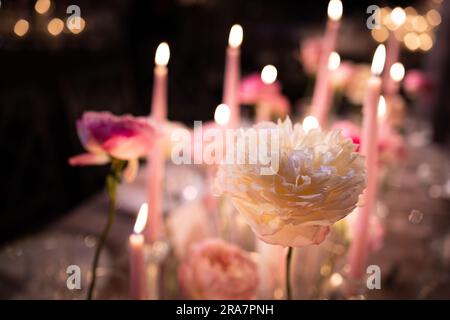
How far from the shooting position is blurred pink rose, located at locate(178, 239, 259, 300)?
0.65m

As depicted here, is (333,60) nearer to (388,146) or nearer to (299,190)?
(388,146)

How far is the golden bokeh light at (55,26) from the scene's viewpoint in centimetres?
314

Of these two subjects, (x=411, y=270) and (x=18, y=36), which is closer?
(x=411, y=270)

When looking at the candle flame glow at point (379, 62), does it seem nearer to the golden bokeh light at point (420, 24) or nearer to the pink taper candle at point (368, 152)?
the pink taper candle at point (368, 152)

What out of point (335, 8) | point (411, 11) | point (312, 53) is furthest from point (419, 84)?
point (411, 11)

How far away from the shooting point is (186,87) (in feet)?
10.5

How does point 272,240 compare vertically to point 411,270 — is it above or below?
above

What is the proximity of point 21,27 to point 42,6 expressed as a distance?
0.85 ft

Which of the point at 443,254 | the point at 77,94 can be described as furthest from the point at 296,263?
the point at 77,94

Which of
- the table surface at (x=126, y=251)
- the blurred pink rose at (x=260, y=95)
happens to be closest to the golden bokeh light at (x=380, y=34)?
the table surface at (x=126, y=251)

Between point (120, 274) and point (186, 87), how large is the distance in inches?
95.6

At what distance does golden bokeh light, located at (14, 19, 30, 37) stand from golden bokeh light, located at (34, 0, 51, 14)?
13 cm
